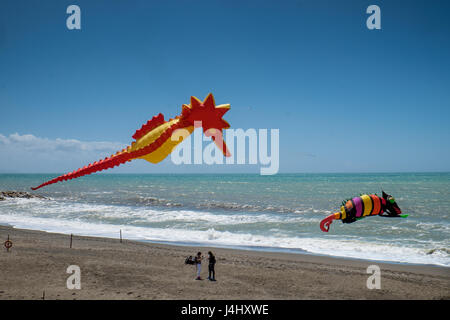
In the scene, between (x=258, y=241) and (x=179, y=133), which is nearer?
(x=179, y=133)

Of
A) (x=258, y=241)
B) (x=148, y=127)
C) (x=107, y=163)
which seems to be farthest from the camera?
(x=258, y=241)

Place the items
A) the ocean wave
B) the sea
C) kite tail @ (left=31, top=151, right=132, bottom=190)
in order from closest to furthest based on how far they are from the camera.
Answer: kite tail @ (left=31, top=151, right=132, bottom=190)
the ocean wave
the sea

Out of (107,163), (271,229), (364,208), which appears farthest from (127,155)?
(271,229)

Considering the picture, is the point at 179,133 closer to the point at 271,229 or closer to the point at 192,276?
the point at 192,276

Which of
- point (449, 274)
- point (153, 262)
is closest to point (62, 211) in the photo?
point (153, 262)

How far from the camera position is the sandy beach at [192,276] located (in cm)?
985

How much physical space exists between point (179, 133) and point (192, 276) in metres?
8.59

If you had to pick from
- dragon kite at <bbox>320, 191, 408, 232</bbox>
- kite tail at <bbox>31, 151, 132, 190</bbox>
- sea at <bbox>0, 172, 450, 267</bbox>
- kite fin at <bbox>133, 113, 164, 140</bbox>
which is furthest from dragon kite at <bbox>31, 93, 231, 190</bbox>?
sea at <bbox>0, 172, 450, 267</bbox>

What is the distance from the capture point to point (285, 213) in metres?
28.4

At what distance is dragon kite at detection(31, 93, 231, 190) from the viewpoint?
4.37 meters

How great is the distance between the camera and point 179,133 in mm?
4422

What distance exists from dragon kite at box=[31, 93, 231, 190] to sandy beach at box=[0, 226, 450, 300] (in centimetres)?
650

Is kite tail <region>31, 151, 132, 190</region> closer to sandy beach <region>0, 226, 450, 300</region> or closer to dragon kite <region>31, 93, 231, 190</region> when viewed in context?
dragon kite <region>31, 93, 231, 190</region>
